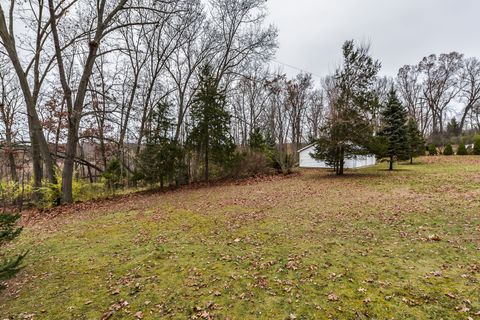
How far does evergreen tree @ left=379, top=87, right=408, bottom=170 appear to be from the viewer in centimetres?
1700

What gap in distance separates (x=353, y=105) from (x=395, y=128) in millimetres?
6138

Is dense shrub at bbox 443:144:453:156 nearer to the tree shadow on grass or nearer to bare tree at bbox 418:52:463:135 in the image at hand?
bare tree at bbox 418:52:463:135

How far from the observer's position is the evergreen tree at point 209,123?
14.5m

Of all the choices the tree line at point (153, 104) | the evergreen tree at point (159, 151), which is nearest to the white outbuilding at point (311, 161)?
the tree line at point (153, 104)

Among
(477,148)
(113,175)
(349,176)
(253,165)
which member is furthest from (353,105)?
(477,148)

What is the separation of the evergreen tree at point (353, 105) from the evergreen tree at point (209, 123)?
6000 mm

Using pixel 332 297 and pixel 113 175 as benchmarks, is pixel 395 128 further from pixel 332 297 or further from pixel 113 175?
pixel 113 175

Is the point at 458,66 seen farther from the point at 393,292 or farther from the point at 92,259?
the point at 92,259

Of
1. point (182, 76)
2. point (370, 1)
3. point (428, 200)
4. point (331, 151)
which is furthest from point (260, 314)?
point (182, 76)

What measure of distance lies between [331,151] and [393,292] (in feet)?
39.2

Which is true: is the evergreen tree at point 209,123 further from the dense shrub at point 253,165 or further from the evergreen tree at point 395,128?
the evergreen tree at point 395,128

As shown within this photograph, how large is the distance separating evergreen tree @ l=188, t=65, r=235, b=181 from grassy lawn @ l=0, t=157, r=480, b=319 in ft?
25.3

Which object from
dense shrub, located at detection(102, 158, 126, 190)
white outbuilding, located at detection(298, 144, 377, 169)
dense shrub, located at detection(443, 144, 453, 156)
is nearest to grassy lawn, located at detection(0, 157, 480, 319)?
dense shrub, located at detection(102, 158, 126, 190)

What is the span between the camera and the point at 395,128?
56.7 feet
